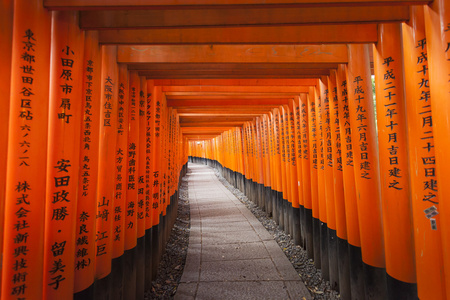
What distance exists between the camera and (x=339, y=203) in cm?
354

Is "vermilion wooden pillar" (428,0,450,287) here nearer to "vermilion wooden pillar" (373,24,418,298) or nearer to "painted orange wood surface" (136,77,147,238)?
"vermilion wooden pillar" (373,24,418,298)

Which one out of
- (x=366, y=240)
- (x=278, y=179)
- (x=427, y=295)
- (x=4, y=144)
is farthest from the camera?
(x=278, y=179)

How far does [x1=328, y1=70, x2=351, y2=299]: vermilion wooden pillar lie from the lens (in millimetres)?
3461

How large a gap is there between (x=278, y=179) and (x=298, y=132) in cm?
210

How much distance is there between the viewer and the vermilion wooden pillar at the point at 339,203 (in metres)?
3.46

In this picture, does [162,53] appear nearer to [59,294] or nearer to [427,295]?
[59,294]

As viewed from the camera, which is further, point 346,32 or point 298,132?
point 298,132

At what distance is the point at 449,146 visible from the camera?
1638mm

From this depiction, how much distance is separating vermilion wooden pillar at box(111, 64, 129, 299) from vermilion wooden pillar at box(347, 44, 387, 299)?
2.93 m

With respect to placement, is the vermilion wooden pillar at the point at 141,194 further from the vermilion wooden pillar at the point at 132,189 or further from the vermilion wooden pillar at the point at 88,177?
the vermilion wooden pillar at the point at 88,177

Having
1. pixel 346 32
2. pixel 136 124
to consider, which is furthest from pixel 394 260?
pixel 136 124

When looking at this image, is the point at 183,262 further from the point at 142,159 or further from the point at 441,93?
the point at 441,93

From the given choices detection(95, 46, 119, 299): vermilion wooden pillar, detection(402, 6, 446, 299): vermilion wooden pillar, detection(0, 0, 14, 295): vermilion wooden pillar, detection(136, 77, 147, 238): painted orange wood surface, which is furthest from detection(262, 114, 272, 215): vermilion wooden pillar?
detection(0, 0, 14, 295): vermilion wooden pillar

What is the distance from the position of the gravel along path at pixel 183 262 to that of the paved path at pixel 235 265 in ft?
0.50
